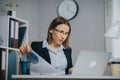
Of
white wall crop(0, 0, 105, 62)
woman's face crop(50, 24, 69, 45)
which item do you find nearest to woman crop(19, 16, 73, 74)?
woman's face crop(50, 24, 69, 45)

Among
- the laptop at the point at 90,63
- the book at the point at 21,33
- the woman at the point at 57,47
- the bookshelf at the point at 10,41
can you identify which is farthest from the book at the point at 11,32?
the laptop at the point at 90,63

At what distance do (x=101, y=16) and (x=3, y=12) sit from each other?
1249mm

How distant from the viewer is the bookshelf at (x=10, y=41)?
7.50 ft

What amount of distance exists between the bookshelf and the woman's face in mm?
413

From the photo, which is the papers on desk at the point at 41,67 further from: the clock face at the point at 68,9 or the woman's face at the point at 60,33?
the clock face at the point at 68,9

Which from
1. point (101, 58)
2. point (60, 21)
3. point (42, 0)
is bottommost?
point (101, 58)

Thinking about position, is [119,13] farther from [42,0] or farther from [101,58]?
[101,58]

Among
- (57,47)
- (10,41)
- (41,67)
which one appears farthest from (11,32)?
(41,67)

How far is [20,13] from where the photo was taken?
3094mm

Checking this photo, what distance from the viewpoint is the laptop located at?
1.68 m

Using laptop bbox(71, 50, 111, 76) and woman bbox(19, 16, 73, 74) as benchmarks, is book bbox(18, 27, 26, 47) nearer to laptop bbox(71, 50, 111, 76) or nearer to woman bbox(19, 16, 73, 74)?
woman bbox(19, 16, 73, 74)

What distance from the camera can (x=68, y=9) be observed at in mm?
3213

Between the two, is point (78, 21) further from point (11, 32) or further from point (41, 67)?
point (41, 67)

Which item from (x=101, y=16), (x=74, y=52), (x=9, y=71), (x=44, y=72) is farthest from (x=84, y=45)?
(x=44, y=72)
